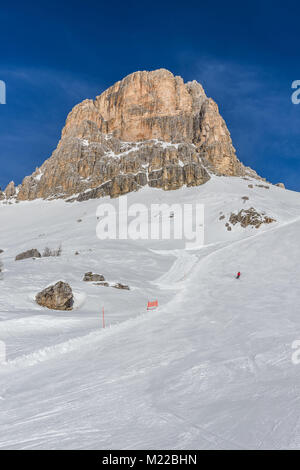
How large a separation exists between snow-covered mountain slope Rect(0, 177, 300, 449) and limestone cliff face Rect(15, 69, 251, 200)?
222 feet

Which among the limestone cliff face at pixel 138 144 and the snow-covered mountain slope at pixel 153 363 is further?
the limestone cliff face at pixel 138 144

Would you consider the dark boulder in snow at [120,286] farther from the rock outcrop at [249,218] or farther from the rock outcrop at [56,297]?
the rock outcrop at [249,218]

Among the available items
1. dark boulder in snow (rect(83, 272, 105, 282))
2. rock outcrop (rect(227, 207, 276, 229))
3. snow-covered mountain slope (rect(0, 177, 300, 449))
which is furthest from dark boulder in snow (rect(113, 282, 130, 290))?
rock outcrop (rect(227, 207, 276, 229))

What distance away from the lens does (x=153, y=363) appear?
22.7ft

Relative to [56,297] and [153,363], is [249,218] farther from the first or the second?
[153,363]

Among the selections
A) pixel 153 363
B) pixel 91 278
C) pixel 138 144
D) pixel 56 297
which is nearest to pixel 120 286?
pixel 91 278

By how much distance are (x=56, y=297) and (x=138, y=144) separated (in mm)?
102040

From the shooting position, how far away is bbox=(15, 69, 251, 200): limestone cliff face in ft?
298

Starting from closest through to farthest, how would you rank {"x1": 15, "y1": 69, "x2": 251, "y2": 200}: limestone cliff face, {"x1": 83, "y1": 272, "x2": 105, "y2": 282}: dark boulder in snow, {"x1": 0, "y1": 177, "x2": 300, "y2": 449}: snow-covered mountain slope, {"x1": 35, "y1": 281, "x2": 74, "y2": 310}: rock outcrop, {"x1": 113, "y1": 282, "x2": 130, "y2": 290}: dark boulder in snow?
{"x1": 0, "y1": 177, "x2": 300, "y2": 449}: snow-covered mountain slope → {"x1": 35, "y1": 281, "x2": 74, "y2": 310}: rock outcrop → {"x1": 113, "y1": 282, "x2": 130, "y2": 290}: dark boulder in snow → {"x1": 83, "y1": 272, "x2": 105, "y2": 282}: dark boulder in snow → {"x1": 15, "y1": 69, "x2": 251, "y2": 200}: limestone cliff face

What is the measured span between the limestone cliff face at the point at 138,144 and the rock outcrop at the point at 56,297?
2792 inches

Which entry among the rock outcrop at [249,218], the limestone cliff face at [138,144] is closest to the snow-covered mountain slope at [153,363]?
the rock outcrop at [249,218]

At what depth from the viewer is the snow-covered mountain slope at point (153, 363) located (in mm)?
3955

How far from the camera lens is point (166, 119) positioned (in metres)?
112

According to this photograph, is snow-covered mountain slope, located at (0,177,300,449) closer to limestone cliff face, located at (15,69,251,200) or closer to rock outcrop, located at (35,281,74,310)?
rock outcrop, located at (35,281,74,310)
